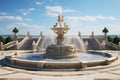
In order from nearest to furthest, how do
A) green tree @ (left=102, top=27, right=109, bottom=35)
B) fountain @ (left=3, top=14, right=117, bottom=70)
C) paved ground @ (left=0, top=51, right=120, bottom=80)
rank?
paved ground @ (left=0, top=51, right=120, bottom=80) → fountain @ (left=3, top=14, right=117, bottom=70) → green tree @ (left=102, top=27, right=109, bottom=35)

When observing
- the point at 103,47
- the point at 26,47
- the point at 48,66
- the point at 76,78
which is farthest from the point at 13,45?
the point at 76,78

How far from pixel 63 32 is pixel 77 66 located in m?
7.69

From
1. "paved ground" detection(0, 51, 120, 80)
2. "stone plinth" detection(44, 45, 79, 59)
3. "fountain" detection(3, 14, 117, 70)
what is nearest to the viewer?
"paved ground" detection(0, 51, 120, 80)

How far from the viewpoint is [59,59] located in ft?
66.1

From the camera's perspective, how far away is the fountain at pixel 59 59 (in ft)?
52.7

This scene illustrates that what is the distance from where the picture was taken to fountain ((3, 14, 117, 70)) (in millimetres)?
16078

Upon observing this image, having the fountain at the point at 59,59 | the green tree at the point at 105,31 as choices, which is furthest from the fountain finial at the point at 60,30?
the green tree at the point at 105,31

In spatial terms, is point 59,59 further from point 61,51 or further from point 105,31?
point 105,31

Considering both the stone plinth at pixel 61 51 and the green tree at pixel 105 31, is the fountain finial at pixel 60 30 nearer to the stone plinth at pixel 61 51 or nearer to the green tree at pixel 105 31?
the stone plinth at pixel 61 51

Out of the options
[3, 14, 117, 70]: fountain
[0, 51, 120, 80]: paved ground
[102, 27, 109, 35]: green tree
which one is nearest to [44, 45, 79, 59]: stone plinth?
[3, 14, 117, 70]: fountain

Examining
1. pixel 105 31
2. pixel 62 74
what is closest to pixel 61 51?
pixel 62 74

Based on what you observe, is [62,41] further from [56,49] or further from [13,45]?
[13,45]

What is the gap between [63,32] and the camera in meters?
23.2

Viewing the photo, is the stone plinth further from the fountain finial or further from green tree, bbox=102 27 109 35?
green tree, bbox=102 27 109 35
